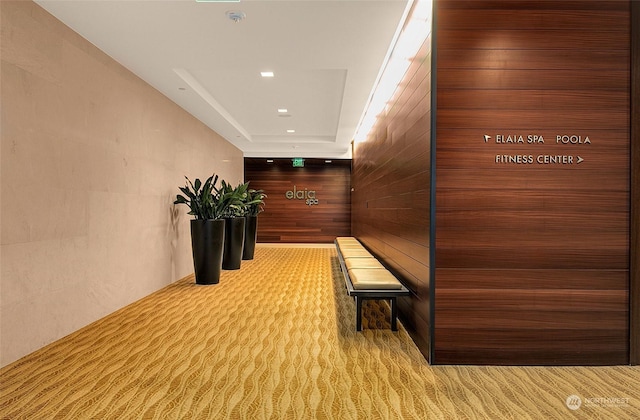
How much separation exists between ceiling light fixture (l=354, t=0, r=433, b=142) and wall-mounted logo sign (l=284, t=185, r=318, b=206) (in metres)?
6.80

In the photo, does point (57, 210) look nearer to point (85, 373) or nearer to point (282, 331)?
point (85, 373)

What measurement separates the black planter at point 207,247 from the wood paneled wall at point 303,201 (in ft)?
22.8

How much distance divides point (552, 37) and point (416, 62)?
106cm

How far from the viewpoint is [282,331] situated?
3812mm

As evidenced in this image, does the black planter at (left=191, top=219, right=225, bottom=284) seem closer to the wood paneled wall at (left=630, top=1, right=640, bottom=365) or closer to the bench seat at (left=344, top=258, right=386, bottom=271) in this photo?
the bench seat at (left=344, top=258, right=386, bottom=271)

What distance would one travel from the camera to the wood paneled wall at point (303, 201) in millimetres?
13102

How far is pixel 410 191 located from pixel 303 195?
31.3 feet

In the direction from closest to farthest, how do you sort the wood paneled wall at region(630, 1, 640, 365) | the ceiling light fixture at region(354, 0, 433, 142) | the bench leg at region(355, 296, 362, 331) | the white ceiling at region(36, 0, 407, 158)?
the wood paneled wall at region(630, 1, 640, 365), the ceiling light fixture at region(354, 0, 433, 142), the white ceiling at region(36, 0, 407, 158), the bench leg at region(355, 296, 362, 331)

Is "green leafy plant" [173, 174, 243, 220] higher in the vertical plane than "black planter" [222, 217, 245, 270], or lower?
higher

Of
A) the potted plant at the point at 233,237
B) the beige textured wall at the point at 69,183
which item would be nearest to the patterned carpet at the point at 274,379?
the beige textured wall at the point at 69,183

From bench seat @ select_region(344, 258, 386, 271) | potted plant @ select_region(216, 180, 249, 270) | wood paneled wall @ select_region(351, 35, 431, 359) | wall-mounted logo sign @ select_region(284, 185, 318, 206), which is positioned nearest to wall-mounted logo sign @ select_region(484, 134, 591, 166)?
wood paneled wall @ select_region(351, 35, 431, 359)

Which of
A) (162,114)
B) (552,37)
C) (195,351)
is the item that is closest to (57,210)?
(195,351)

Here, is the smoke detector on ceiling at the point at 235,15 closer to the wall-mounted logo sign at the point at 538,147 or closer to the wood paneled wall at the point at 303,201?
the wall-mounted logo sign at the point at 538,147

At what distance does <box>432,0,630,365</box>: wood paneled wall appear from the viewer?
2.96 meters
